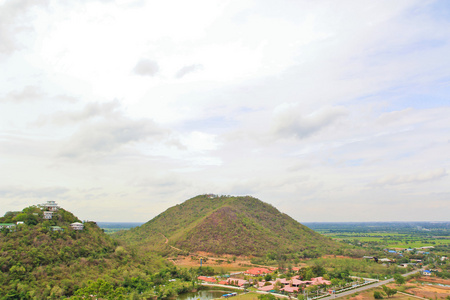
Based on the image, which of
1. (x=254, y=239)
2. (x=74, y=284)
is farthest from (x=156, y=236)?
(x=74, y=284)

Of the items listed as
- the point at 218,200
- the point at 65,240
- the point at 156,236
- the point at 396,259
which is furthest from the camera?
the point at 218,200

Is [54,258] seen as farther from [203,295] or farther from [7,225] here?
[203,295]

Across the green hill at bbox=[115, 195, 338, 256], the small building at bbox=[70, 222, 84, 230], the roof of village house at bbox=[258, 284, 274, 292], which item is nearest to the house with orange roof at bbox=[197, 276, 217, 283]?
the roof of village house at bbox=[258, 284, 274, 292]

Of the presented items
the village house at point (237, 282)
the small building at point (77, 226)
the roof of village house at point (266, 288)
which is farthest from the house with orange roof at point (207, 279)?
the small building at point (77, 226)

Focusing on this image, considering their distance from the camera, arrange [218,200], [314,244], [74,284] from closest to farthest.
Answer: [74,284]
[314,244]
[218,200]

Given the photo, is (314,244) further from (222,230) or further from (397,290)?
(397,290)
